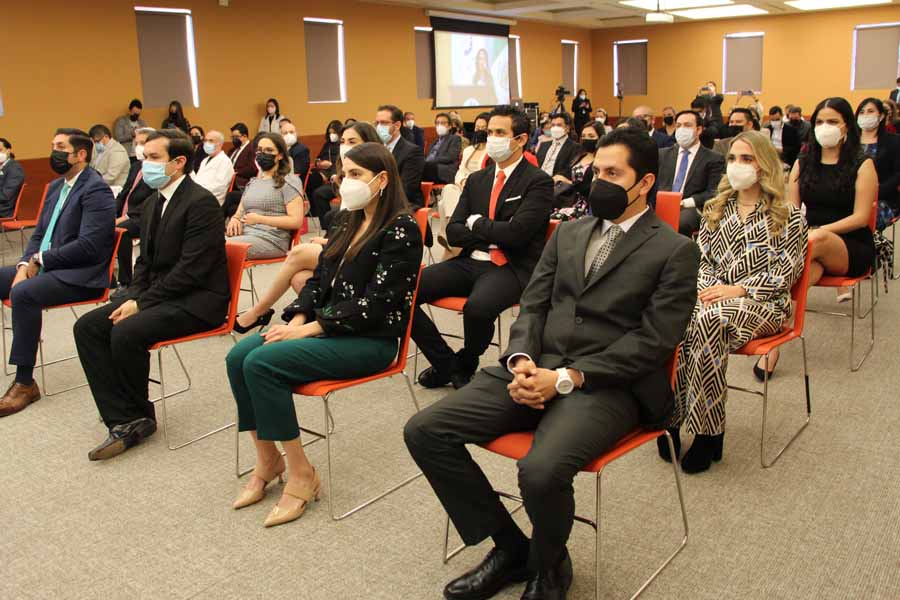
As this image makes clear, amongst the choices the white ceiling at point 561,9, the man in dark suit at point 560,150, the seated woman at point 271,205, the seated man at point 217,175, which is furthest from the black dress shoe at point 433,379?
the white ceiling at point 561,9

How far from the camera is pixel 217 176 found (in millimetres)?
6727

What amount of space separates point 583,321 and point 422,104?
47.0 feet

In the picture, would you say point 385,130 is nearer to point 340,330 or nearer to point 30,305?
point 30,305

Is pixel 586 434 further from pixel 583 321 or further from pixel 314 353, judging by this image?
pixel 314 353

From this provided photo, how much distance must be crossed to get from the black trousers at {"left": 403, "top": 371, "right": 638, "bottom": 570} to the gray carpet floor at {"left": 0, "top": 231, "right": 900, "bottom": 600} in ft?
0.98

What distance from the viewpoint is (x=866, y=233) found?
13.3 ft

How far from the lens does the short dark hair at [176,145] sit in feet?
11.7

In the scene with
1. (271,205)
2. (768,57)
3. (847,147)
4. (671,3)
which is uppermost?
(671,3)

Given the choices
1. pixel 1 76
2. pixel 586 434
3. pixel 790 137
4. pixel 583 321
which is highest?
pixel 1 76

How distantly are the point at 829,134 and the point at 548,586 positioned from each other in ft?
10.3

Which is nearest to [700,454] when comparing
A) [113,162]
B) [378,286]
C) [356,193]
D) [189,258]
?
[378,286]

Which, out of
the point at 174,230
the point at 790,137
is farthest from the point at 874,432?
the point at 790,137

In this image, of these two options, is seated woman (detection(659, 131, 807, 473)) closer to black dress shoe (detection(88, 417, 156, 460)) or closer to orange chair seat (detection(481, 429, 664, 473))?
orange chair seat (detection(481, 429, 664, 473))

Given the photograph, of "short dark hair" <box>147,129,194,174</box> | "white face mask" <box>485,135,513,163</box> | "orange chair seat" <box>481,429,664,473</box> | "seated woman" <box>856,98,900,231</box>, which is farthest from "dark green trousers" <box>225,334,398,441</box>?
"seated woman" <box>856,98,900,231</box>
